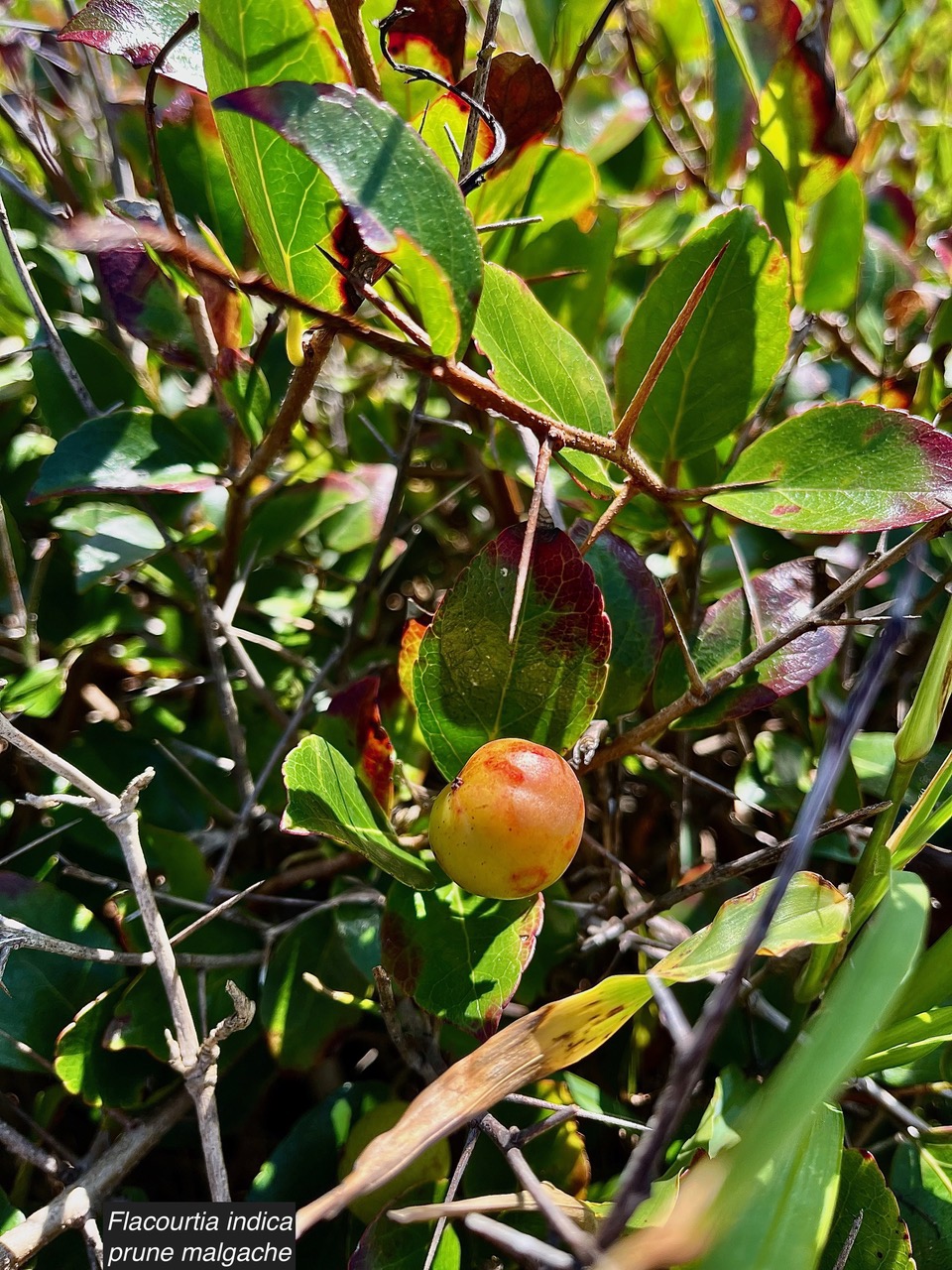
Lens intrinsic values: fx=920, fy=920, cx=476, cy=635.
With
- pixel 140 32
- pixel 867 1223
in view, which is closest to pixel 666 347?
pixel 140 32

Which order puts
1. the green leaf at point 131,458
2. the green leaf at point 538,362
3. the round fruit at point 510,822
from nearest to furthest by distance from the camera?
the round fruit at point 510,822
the green leaf at point 538,362
the green leaf at point 131,458

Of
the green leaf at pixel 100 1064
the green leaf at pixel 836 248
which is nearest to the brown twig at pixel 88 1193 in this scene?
the green leaf at pixel 100 1064

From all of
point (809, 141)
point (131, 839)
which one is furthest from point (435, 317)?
point (809, 141)

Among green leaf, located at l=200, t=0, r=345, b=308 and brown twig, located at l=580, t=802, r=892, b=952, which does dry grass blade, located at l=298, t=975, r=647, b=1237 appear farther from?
green leaf, located at l=200, t=0, r=345, b=308

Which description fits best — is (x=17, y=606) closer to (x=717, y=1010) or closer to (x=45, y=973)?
(x=45, y=973)

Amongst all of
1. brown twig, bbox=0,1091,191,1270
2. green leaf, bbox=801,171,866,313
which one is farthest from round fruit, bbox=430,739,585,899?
green leaf, bbox=801,171,866,313

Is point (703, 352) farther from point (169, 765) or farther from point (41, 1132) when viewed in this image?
point (41, 1132)

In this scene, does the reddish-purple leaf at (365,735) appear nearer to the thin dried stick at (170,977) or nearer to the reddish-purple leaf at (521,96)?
the thin dried stick at (170,977)
